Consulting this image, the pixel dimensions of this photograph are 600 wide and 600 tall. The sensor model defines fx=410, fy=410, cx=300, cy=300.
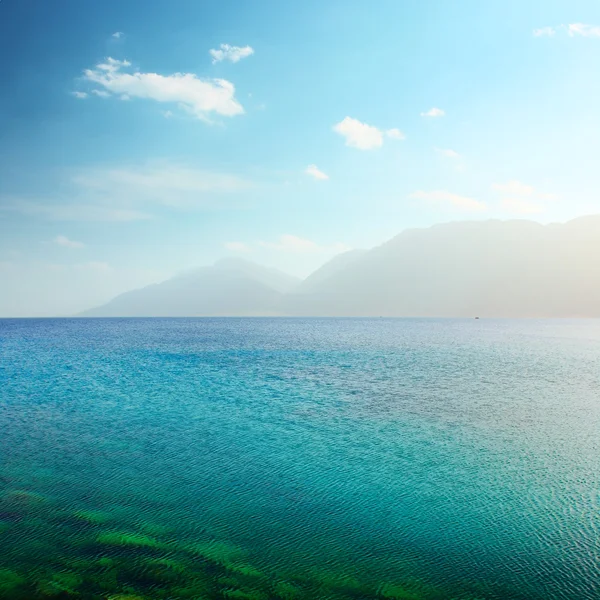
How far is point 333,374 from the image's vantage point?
6388 cm

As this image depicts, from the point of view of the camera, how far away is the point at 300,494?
22.5 m

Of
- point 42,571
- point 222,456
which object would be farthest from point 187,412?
point 42,571

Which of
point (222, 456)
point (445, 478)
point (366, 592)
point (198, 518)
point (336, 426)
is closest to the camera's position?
point (366, 592)

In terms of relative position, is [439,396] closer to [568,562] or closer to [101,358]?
[568,562]

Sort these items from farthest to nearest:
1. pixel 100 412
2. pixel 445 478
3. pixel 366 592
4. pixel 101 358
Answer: pixel 101 358 < pixel 100 412 < pixel 445 478 < pixel 366 592

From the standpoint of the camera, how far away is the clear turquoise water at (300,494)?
15.3 meters

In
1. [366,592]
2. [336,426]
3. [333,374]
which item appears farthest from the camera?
[333,374]

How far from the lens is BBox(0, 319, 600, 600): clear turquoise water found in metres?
15.3

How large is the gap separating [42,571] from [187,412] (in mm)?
25648

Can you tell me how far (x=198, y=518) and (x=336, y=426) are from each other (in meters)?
17.5

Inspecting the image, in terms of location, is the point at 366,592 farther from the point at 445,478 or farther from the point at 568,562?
the point at 445,478

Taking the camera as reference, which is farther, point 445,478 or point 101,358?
point 101,358

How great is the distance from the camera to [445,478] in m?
24.8

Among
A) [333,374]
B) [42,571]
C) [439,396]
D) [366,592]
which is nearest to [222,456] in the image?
[42,571]
